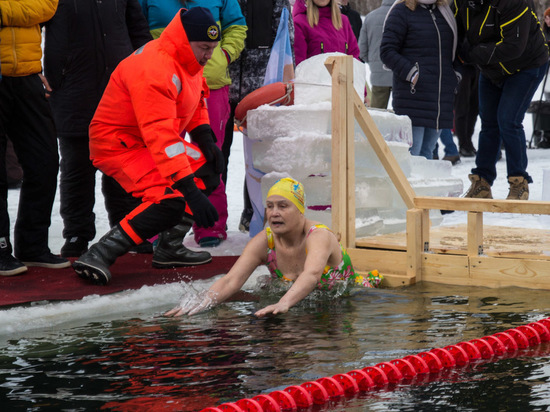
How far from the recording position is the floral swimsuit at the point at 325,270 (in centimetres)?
587

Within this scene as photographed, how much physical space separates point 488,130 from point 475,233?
8.35 ft

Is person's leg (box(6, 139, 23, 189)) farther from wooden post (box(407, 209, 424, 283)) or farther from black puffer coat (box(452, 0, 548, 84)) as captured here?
wooden post (box(407, 209, 424, 283))

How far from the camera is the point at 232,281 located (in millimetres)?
5641

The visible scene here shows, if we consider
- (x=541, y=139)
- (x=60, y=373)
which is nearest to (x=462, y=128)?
(x=541, y=139)

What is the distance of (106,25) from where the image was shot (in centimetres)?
677

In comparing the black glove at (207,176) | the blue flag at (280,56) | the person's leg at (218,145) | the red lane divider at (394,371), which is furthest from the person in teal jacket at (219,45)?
the red lane divider at (394,371)

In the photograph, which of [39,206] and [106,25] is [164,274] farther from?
[106,25]

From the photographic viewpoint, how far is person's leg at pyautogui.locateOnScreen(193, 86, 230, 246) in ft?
24.7

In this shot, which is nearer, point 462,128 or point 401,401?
point 401,401

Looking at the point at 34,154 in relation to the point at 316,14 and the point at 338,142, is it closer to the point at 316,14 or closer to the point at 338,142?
the point at 338,142

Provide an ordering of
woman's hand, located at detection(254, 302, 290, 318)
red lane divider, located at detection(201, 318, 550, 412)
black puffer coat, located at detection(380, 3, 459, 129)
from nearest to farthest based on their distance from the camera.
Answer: red lane divider, located at detection(201, 318, 550, 412), woman's hand, located at detection(254, 302, 290, 318), black puffer coat, located at detection(380, 3, 459, 129)

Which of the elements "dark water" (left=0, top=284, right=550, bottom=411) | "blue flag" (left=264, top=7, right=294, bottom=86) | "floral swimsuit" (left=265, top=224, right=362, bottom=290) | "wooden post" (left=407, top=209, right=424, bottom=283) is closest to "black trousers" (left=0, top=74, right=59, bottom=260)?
"dark water" (left=0, top=284, right=550, bottom=411)

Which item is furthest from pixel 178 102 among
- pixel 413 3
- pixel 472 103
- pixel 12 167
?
pixel 472 103

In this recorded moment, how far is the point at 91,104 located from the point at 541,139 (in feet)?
31.9
